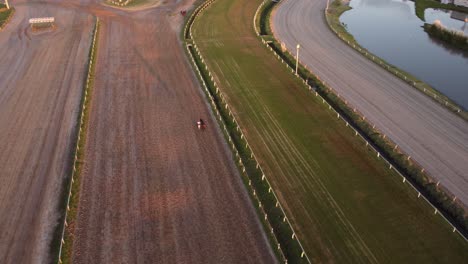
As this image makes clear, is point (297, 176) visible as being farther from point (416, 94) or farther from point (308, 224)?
point (416, 94)

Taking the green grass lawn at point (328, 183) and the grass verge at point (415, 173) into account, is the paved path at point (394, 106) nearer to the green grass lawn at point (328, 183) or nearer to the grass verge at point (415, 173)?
the grass verge at point (415, 173)

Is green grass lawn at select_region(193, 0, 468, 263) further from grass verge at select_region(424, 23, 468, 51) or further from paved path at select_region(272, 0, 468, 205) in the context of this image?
Answer: grass verge at select_region(424, 23, 468, 51)

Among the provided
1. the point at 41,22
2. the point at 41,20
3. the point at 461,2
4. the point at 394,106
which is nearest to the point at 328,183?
the point at 394,106

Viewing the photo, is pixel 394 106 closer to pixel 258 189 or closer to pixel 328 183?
pixel 328 183

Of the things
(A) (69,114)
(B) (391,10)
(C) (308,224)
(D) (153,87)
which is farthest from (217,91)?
(B) (391,10)

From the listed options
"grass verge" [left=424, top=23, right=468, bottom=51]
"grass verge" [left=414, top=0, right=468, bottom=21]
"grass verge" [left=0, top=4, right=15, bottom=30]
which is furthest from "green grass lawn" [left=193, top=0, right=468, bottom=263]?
"grass verge" [left=414, top=0, right=468, bottom=21]

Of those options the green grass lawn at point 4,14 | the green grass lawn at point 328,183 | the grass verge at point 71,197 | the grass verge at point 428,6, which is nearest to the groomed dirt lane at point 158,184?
the grass verge at point 71,197
